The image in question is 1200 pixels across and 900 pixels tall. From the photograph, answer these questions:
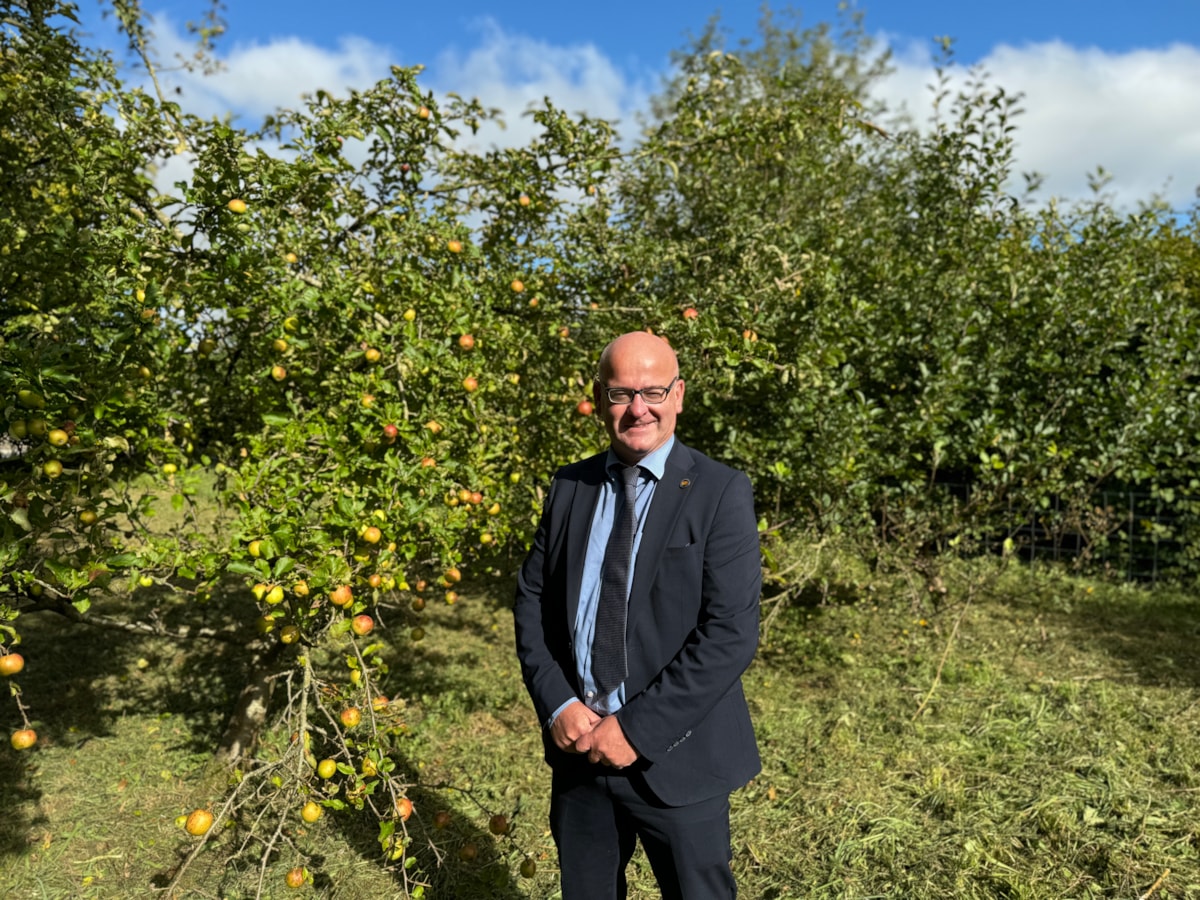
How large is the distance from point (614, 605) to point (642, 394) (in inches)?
21.0

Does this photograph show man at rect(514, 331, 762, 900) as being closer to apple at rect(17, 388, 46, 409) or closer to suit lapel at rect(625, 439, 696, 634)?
suit lapel at rect(625, 439, 696, 634)

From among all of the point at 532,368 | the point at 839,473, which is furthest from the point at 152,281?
the point at 839,473

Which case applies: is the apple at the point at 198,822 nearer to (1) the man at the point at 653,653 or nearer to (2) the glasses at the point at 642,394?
(1) the man at the point at 653,653

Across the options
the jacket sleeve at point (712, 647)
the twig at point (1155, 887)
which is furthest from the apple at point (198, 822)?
the twig at point (1155, 887)

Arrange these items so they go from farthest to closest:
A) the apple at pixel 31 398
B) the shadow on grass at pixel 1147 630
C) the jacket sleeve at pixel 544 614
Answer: the shadow on grass at pixel 1147 630 → the apple at pixel 31 398 → the jacket sleeve at pixel 544 614

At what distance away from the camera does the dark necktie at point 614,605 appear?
197 centimetres

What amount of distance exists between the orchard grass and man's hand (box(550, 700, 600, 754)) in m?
1.22

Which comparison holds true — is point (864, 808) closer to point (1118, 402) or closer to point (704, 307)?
point (704, 307)

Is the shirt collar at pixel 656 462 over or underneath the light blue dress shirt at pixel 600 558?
over

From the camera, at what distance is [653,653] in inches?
77.0

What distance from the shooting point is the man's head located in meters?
1.95

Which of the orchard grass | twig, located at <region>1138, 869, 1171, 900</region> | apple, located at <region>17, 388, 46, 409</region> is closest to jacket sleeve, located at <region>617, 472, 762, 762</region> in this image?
the orchard grass

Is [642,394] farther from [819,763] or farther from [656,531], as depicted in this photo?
[819,763]

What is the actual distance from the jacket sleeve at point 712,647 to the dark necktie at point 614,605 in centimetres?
9
